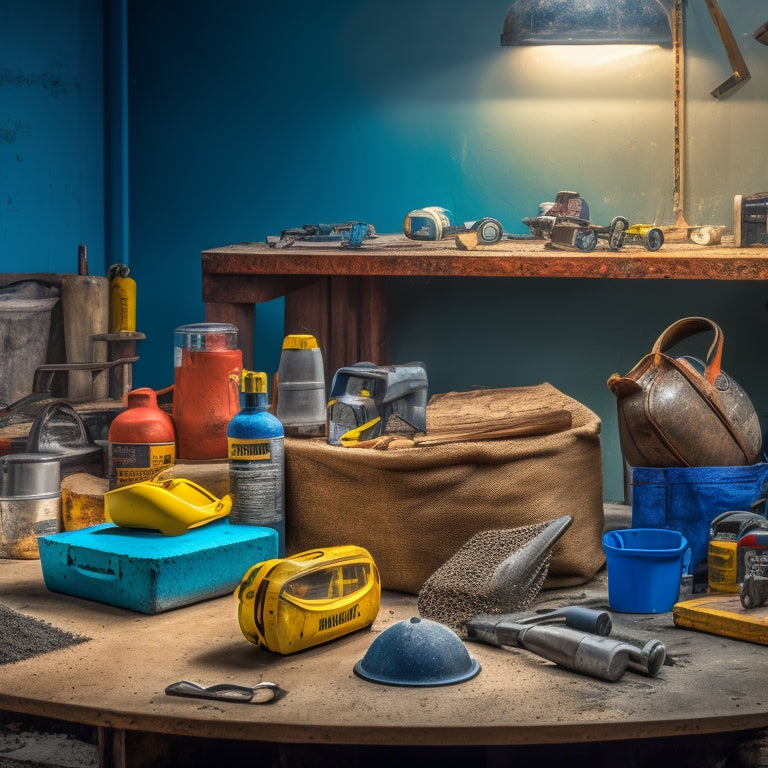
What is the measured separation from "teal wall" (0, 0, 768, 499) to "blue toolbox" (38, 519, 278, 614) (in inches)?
79.8

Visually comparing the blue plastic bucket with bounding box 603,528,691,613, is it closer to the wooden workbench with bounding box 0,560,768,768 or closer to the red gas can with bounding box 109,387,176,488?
the wooden workbench with bounding box 0,560,768,768

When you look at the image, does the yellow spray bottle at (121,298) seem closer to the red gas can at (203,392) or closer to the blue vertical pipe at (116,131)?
the blue vertical pipe at (116,131)

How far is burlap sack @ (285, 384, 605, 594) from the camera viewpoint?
253cm

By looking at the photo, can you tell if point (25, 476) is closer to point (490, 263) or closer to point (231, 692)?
point (231, 692)

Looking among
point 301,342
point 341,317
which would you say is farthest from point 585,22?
point 301,342

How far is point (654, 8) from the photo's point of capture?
13.2ft

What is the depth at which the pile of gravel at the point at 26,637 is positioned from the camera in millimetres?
2053

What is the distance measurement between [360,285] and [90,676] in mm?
2493

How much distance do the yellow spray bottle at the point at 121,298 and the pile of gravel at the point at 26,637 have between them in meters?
1.98

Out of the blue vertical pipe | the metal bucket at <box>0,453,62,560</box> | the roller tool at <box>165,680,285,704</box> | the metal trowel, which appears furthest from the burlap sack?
the blue vertical pipe

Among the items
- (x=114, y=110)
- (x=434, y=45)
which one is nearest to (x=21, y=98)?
(x=114, y=110)

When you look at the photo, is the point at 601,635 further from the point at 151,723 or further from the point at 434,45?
the point at 434,45

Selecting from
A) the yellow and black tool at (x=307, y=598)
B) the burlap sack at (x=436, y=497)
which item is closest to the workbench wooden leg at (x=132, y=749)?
the yellow and black tool at (x=307, y=598)

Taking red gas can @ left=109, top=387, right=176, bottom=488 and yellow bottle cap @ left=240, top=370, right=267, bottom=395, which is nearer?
yellow bottle cap @ left=240, top=370, right=267, bottom=395
